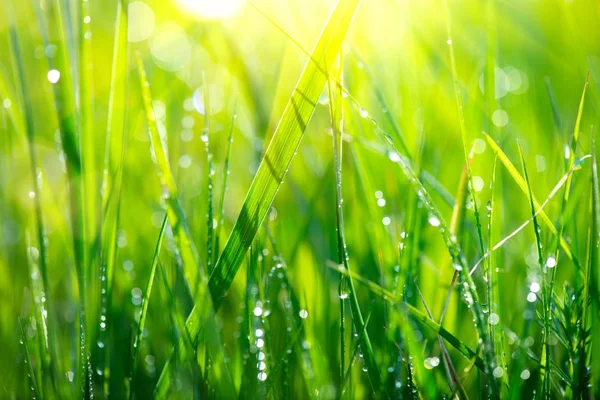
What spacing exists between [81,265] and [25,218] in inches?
27.2

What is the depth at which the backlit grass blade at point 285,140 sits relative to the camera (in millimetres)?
514

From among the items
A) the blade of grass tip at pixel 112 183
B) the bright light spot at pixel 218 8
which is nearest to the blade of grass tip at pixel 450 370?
the blade of grass tip at pixel 112 183

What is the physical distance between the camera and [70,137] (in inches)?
22.4

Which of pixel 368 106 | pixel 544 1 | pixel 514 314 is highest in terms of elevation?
pixel 544 1

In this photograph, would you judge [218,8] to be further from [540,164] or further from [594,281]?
→ [594,281]

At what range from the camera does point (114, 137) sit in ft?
1.85

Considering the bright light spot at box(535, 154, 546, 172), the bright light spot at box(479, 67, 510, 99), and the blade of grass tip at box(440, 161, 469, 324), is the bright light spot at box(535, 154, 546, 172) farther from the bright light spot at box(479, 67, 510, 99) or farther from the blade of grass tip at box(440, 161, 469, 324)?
the blade of grass tip at box(440, 161, 469, 324)

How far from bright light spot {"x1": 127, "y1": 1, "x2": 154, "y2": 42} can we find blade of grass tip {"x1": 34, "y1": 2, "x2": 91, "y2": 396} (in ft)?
5.89

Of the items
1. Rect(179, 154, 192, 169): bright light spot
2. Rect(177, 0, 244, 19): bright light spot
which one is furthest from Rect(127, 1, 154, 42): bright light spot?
Rect(179, 154, 192, 169): bright light spot

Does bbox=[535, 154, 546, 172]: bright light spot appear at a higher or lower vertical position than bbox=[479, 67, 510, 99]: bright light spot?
lower

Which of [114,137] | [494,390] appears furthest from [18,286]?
[494,390]

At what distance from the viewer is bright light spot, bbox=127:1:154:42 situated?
2.38m

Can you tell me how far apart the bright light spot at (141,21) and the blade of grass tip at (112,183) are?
6.07ft

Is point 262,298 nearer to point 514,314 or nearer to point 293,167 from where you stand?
point 514,314
